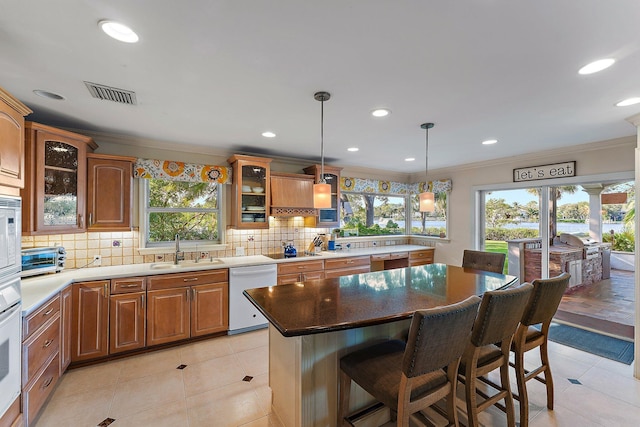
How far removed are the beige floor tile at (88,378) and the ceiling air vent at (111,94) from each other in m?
2.43

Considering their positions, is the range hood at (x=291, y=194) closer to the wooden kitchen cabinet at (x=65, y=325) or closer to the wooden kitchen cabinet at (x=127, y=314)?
the wooden kitchen cabinet at (x=127, y=314)

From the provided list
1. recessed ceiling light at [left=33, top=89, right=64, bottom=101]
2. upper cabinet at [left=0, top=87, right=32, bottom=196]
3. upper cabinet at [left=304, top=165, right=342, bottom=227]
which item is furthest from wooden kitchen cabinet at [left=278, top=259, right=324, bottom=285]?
recessed ceiling light at [left=33, top=89, right=64, bottom=101]

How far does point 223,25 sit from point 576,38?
71.4 inches

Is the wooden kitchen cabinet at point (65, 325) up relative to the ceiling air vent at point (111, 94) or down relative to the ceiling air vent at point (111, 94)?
down

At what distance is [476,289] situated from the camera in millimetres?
2207

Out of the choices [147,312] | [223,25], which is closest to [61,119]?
[147,312]

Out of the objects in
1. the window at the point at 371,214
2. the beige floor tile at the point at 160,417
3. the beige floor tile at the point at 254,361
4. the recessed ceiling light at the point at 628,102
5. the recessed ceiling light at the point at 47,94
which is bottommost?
the beige floor tile at the point at 254,361

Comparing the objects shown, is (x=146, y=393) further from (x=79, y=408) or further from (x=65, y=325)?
(x=65, y=325)

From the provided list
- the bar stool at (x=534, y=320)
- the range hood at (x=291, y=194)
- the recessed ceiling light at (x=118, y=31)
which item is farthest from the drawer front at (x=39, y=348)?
the bar stool at (x=534, y=320)

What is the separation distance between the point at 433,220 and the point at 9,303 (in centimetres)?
567

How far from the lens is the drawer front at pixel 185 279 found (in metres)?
2.99

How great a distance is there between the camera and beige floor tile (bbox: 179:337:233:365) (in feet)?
9.48

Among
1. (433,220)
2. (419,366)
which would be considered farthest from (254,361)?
(433,220)

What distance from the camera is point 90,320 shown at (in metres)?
2.69
